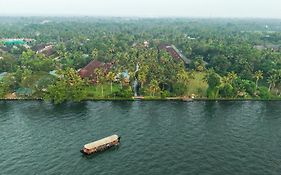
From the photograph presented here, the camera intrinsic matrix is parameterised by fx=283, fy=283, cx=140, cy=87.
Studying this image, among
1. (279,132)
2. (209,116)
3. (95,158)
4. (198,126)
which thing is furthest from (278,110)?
(95,158)

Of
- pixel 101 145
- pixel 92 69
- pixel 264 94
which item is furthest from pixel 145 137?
pixel 92 69

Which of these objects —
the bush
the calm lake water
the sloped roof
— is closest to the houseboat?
the calm lake water

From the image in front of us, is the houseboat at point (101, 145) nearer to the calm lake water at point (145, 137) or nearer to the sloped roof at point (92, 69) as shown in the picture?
the calm lake water at point (145, 137)

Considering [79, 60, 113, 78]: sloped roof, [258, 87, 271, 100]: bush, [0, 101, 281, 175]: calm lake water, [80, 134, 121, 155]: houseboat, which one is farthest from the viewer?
[79, 60, 113, 78]: sloped roof

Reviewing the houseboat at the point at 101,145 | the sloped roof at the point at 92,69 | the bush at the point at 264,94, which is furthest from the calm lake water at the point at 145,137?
the sloped roof at the point at 92,69

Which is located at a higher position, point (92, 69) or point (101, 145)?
point (92, 69)

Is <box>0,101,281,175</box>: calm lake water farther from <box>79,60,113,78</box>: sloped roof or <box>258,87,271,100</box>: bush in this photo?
<box>79,60,113,78</box>: sloped roof

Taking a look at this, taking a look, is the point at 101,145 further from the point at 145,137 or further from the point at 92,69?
the point at 92,69
